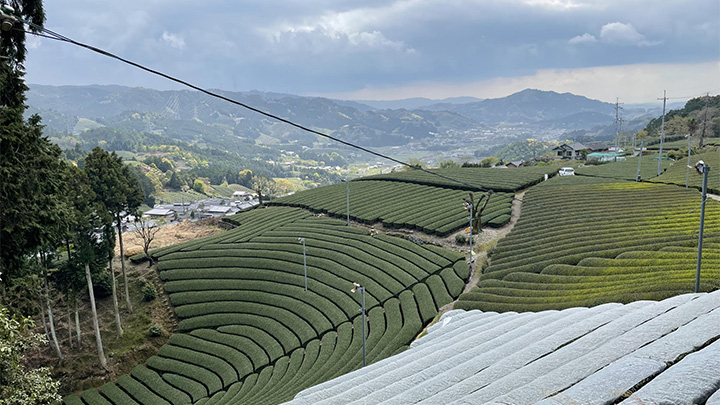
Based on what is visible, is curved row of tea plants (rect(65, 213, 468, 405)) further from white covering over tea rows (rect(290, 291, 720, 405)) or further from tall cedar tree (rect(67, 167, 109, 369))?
white covering over tea rows (rect(290, 291, 720, 405))

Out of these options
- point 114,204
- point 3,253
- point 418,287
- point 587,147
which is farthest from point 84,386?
point 587,147

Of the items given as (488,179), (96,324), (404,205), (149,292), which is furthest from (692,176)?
(96,324)

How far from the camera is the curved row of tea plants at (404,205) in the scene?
3869 centimetres

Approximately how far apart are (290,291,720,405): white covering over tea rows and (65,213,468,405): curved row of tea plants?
23.8 feet

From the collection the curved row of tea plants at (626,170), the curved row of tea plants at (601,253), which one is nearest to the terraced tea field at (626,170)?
Result: the curved row of tea plants at (626,170)

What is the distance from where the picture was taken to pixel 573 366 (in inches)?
336

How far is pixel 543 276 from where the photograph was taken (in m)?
24.0

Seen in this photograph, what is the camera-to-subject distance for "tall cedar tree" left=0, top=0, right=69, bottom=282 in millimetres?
14617

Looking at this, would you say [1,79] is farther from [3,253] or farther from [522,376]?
[522,376]

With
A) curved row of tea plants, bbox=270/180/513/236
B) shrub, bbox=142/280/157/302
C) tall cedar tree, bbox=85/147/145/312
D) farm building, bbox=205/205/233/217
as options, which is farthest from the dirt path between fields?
farm building, bbox=205/205/233/217

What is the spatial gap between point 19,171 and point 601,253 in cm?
2788

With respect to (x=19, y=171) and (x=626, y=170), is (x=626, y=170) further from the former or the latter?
(x=19, y=171)

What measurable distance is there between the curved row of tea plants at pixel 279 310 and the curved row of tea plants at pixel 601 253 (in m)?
4.30

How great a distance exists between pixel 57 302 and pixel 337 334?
22022 mm
